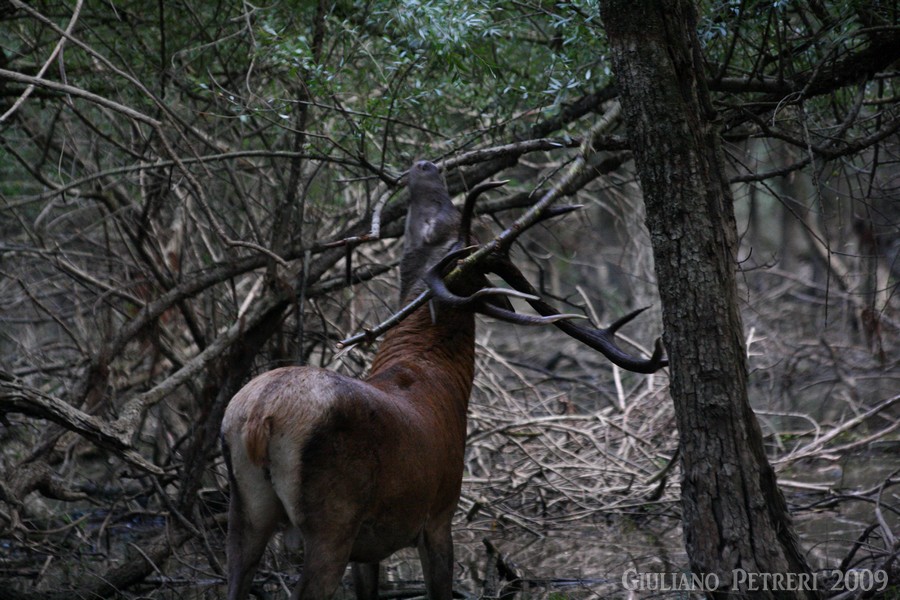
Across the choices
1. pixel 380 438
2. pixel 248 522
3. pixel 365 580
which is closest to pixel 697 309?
pixel 380 438

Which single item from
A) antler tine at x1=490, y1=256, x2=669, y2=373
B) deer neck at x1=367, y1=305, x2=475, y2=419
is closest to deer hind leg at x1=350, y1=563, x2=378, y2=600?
deer neck at x1=367, y1=305, x2=475, y2=419

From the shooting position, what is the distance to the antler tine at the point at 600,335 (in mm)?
4059

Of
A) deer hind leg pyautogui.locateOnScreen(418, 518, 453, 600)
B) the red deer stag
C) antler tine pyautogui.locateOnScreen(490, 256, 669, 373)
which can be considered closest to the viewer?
the red deer stag

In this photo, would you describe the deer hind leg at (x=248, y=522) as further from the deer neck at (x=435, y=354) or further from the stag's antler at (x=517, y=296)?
the stag's antler at (x=517, y=296)

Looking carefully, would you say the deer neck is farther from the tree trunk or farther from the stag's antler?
the tree trunk

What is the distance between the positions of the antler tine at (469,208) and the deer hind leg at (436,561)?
1447 millimetres

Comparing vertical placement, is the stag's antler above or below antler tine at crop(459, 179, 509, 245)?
below

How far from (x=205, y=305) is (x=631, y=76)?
4576 mm

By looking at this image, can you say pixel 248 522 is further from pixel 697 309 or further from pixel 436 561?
pixel 697 309

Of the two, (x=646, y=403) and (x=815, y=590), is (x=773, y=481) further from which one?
(x=646, y=403)

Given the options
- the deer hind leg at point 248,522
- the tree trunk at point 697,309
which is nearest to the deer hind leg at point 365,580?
the deer hind leg at point 248,522

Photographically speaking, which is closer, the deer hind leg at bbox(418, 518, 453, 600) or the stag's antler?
the stag's antler

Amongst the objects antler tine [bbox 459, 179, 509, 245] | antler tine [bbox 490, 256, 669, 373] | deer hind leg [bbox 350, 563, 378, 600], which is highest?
antler tine [bbox 459, 179, 509, 245]

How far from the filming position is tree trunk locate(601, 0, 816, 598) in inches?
144
